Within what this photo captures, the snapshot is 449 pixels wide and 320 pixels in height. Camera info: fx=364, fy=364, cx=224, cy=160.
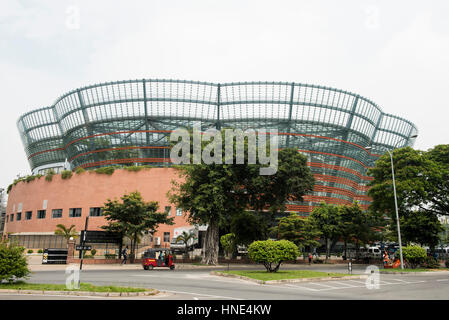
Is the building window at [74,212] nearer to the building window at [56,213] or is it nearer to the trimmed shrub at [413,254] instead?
the building window at [56,213]

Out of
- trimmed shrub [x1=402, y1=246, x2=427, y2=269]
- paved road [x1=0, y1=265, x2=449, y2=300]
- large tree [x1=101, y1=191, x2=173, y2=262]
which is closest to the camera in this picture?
paved road [x1=0, y1=265, x2=449, y2=300]

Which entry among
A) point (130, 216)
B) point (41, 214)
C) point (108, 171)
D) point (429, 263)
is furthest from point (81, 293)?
point (41, 214)

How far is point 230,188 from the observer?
33.6m

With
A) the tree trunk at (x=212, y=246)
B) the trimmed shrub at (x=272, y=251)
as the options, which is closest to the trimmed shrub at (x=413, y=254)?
the trimmed shrub at (x=272, y=251)

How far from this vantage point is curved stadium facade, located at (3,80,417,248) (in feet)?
198

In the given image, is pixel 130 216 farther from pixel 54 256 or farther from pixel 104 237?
pixel 54 256

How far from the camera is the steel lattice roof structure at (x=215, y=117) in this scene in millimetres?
60250

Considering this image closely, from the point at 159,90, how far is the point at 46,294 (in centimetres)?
5027

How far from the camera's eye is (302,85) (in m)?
60.2

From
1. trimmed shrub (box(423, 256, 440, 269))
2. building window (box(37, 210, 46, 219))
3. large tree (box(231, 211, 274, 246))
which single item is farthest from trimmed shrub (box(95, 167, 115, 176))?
trimmed shrub (box(423, 256, 440, 269))

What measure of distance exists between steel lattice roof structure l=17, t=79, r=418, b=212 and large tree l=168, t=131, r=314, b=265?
79.0 ft

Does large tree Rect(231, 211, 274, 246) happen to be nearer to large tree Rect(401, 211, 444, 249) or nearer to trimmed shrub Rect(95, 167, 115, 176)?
large tree Rect(401, 211, 444, 249)
